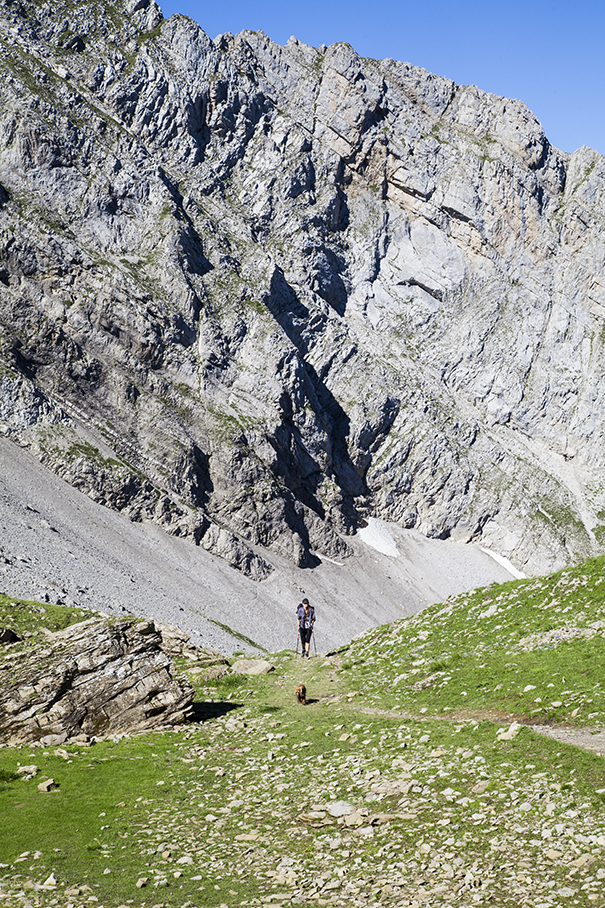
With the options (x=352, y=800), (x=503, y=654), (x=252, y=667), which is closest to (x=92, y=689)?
(x=252, y=667)

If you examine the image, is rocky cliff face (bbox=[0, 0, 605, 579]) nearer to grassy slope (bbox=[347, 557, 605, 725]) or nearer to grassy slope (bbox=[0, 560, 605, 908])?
grassy slope (bbox=[347, 557, 605, 725])

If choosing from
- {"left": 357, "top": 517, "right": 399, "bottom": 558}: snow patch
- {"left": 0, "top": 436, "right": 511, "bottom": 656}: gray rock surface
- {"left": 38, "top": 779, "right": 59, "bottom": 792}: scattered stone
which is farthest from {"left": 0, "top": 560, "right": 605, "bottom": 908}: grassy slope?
{"left": 357, "top": 517, "right": 399, "bottom": 558}: snow patch

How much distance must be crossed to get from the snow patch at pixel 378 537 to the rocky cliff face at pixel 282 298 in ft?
16.5

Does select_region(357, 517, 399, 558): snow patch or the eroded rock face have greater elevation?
select_region(357, 517, 399, 558): snow patch

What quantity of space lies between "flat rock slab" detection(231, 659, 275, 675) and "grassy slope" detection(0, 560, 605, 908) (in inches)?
177

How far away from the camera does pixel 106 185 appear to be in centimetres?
14150

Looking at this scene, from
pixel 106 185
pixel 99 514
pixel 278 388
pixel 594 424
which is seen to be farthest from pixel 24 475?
pixel 594 424

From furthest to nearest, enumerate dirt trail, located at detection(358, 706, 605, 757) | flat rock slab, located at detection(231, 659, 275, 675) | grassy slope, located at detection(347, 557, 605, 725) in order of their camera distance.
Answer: flat rock slab, located at detection(231, 659, 275, 675) < grassy slope, located at detection(347, 557, 605, 725) < dirt trail, located at detection(358, 706, 605, 757)

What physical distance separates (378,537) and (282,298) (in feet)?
201

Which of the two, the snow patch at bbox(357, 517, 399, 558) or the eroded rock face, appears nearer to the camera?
the eroded rock face

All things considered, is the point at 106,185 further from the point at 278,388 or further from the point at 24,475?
the point at 24,475

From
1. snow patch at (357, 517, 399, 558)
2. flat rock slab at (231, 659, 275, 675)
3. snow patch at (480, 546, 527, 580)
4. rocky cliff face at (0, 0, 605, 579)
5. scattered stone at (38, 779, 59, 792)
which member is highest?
rocky cliff face at (0, 0, 605, 579)

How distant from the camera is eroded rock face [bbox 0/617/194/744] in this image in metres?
19.8

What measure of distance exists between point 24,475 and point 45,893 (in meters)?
96.9
